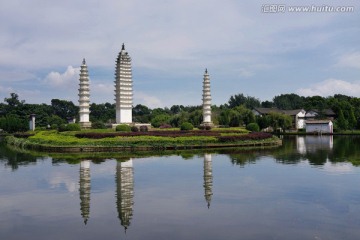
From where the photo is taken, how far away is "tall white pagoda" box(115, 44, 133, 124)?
58094mm

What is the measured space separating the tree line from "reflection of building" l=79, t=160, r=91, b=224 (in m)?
33.5

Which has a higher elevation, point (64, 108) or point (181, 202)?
point (64, 108)

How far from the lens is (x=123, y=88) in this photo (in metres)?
58.2

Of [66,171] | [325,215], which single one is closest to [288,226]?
[325,215]

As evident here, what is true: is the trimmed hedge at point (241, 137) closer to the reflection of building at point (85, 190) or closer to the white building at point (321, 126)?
the reflection of building at point (85, 190)

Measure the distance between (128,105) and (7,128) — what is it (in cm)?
2931

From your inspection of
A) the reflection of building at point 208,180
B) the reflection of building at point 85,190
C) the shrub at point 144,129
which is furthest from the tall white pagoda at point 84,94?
the reflection of building at point 208,180

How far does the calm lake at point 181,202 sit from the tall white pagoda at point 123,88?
34.3m

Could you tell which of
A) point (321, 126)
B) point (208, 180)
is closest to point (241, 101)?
point (321, 126)

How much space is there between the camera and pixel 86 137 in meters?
40.6

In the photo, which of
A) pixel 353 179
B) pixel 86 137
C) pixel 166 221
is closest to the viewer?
pixel 166 221

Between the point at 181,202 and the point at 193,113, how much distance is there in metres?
60.5

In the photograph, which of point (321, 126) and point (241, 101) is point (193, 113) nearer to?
point (321, 126)

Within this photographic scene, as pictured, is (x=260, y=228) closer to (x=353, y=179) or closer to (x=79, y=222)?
(x=79, y=222)
